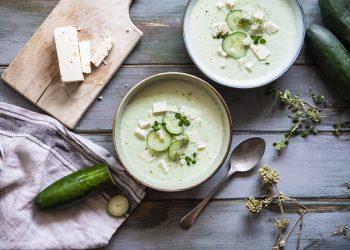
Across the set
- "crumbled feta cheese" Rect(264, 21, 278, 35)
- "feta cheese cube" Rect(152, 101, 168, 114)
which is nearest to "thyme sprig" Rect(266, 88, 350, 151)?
"crumbled feta cheese" Rect(264, 21, 278, 35)

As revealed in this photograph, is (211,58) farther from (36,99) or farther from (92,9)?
(36,99)

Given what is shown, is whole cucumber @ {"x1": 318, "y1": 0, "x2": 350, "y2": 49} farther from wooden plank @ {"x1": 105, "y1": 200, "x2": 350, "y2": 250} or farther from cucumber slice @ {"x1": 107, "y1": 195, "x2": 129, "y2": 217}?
cucumber slice @ {"x1": 107, "y1": 195, "x2": 129, "y2": 217}

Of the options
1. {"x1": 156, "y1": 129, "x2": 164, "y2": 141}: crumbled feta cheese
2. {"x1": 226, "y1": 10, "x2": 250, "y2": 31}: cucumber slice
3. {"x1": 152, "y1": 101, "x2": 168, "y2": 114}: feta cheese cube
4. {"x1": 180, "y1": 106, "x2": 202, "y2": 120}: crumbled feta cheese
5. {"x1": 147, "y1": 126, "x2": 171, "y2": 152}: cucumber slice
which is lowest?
{"x1": 147, "y1": 126, "x2": 171, "y2": 152}: cucumber slice

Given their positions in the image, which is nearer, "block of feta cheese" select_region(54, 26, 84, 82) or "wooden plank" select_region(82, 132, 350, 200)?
"block of feta cheese" select_region(54, 26, 84, 82)

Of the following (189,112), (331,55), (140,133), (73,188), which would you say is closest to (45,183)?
(73,188)

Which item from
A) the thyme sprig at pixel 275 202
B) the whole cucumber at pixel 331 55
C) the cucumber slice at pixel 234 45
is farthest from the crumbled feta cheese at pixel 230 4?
the thyme sprig at pixel 275 202

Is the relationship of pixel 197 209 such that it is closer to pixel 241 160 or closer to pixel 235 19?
pixel 241 160

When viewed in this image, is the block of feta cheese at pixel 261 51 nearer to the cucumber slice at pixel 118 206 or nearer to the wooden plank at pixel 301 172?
the wooden plank at pixel 301 172
